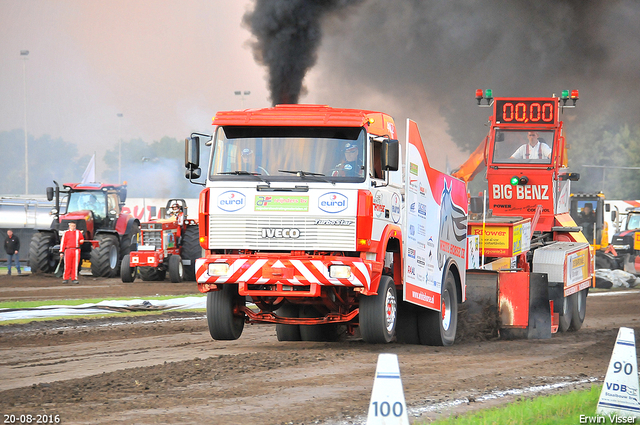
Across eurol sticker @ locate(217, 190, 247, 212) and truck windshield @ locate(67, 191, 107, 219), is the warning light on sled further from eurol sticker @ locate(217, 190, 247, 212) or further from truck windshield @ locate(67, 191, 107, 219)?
truck windshield @ locate(67, 191, 107, 219)

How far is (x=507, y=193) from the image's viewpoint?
15.7m

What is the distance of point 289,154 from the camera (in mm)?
9945

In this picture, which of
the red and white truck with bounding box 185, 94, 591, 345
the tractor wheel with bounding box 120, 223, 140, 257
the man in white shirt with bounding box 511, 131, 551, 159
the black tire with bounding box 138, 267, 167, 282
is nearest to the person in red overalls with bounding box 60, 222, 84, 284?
the black tire with bounding box 138, 267, 167, 282

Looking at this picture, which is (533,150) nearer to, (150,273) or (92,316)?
(92,316)

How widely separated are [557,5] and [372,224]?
1601cm

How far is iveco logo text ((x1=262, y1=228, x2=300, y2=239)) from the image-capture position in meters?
9.74

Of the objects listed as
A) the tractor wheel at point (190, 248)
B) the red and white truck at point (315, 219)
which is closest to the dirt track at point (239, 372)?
the red and white truck at point (315, 219)

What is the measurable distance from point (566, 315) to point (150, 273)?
14.6 metres

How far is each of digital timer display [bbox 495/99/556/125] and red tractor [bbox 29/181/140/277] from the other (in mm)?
14560

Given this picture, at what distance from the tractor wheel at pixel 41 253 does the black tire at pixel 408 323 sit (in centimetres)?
1822

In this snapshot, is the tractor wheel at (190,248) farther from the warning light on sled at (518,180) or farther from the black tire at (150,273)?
the warning light on sled at (518,180)

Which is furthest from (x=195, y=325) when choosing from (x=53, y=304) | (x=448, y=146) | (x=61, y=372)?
(x=448, y=146)

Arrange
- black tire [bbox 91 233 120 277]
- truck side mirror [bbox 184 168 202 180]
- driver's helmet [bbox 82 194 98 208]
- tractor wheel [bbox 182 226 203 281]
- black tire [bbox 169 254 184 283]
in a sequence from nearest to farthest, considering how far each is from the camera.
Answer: truck side mirror [bbox 184 168 202 180], black tire [bbox 169 254 184 283], tractor wheel [bbox 182 226 203 281], black tire [bbox 91 233 120 277], driver's helmet [bbox 82 194 98 208]

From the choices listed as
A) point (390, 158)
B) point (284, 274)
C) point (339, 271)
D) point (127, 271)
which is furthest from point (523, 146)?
point (127, 271)
